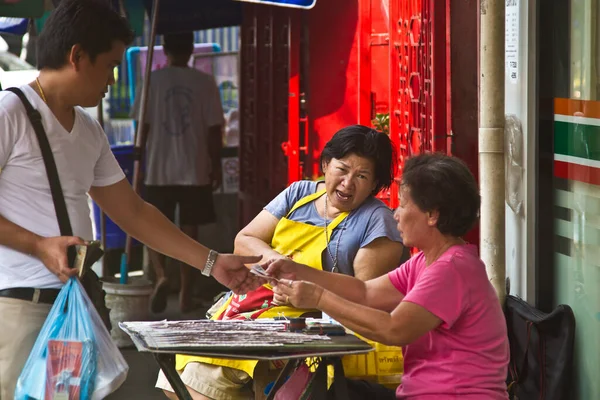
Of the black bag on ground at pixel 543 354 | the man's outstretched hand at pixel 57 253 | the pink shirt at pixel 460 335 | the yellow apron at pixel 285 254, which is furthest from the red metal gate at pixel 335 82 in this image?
the man's outstretched hand at pixel 57 253

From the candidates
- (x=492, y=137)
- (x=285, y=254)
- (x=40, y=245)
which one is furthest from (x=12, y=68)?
(x=40, y=245)

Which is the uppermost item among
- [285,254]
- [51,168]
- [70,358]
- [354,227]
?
[51,168]

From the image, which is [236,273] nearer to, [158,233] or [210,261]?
[210,261]

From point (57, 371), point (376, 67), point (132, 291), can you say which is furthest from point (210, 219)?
point (57, 371)

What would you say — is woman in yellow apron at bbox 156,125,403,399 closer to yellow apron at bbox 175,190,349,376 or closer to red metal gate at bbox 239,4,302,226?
yellow apron at bbox 175,190,349,376

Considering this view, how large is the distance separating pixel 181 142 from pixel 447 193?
5889mm

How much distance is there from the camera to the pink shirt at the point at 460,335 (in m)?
3.02

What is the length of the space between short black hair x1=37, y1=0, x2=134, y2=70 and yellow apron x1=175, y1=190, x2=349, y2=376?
131 centimetres

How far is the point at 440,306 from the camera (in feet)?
9.83

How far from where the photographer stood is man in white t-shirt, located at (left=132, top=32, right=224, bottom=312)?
342 inches

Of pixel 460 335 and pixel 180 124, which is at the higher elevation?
pixel 180 124

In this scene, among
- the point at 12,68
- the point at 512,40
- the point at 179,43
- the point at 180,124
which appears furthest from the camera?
the point at 12,68

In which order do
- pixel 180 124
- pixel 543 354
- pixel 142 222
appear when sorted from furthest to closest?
1. pixel 180 124
2. pixel 543 354
3. pixel 142 222

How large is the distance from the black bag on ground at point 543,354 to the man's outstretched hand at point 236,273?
3.52ft
